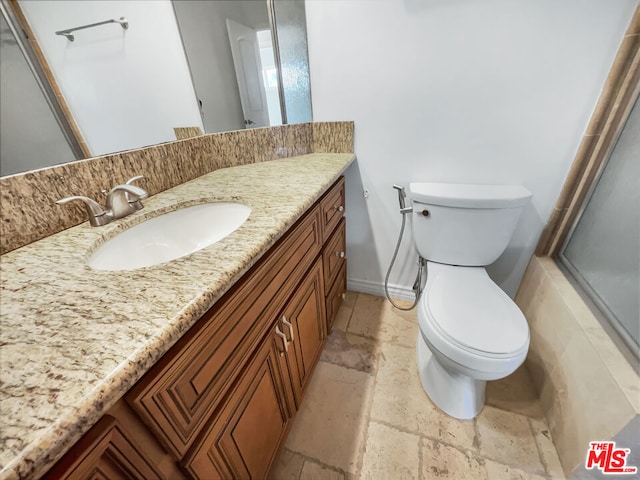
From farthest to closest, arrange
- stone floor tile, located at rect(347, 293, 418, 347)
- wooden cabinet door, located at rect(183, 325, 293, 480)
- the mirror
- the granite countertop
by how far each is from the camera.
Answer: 1. stone floor tile, located at rect(347, 293, 418, 347)
2. the mirror
3. wooden cabinet door, located at rect(183, 325, 293, 480)
4. the granite countertop

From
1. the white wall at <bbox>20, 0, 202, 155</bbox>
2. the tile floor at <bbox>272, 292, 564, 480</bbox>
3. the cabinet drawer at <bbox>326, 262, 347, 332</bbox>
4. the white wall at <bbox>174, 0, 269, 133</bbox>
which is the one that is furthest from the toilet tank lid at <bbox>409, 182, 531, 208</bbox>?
the white wall at <bbox>20, 0, 202, 155</bbox>

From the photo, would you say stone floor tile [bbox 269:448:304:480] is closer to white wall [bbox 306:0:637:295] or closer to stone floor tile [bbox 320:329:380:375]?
stone floor tile [bbox 320:329:380:375]

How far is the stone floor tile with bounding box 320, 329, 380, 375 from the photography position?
1270mm

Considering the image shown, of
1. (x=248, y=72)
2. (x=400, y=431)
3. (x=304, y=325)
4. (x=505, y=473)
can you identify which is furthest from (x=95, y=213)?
(x=505, y=473)

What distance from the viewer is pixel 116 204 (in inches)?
28.4

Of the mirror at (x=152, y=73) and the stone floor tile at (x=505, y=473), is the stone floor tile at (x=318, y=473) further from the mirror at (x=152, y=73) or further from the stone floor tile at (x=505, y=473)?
the mirror at (x=152, y=73)

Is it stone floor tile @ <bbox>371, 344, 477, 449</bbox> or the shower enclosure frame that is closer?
the shower enclosure frame

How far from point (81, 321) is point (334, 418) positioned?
1.01m

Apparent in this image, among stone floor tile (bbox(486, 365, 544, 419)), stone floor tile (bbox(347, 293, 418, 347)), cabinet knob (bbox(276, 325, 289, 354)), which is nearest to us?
cabinet knob (bbox(276, 325, 289, 354))

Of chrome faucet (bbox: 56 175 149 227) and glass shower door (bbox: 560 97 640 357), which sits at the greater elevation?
chrome faucet (bbox: 56 175 149 227)

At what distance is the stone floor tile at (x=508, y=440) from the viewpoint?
0.91 m

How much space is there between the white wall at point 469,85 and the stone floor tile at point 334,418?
932 millimetres

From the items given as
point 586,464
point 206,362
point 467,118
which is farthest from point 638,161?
point 206,362

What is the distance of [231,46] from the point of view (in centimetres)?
107
